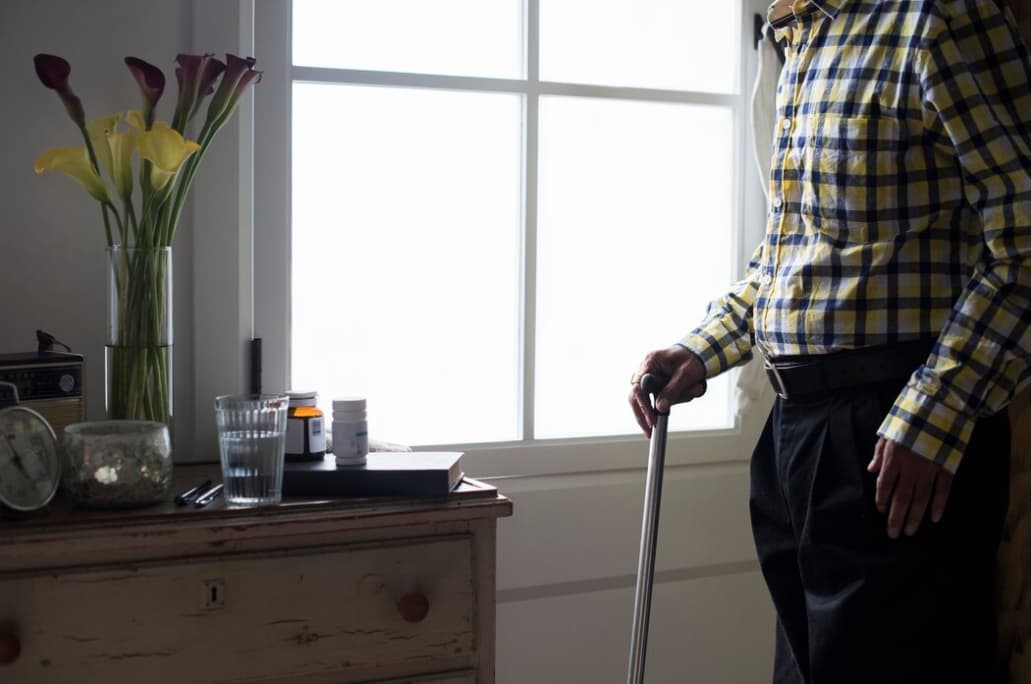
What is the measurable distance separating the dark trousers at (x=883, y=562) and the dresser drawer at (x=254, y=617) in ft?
1.51

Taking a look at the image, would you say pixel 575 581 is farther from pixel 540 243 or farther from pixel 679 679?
pixel 540 243

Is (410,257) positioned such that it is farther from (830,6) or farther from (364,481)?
(830,6)

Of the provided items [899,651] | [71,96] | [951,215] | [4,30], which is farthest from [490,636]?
[4,30]

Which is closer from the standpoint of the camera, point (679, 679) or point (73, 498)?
point (73, 498)

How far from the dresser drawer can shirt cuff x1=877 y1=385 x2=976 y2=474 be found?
1.87ft

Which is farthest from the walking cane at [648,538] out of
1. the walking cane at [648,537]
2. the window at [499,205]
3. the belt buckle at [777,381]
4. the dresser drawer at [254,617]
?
the window at [499,205]

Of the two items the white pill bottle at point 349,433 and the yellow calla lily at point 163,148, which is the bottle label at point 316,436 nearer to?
the white pill bottle at point 349,433

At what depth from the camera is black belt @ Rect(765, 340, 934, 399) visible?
4.08 ft

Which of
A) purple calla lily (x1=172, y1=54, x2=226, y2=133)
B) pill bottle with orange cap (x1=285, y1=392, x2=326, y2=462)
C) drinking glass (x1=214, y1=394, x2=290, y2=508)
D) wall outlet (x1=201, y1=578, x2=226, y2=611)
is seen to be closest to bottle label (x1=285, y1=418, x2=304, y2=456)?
pill bottle with orange cap (x1=285, y1=392, x2=326, y2=462)

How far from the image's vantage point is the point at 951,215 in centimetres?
124

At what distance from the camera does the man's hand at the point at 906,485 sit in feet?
3.83

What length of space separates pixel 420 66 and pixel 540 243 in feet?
1.29

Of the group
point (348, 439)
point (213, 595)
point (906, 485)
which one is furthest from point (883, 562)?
point (213, 595)

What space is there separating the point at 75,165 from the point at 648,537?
0.97m
